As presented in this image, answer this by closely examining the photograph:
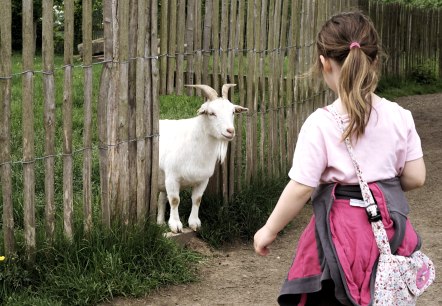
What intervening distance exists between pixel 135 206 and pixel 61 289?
3.38 feet

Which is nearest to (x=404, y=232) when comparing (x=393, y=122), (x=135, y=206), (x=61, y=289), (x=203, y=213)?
(x=393, y=122)

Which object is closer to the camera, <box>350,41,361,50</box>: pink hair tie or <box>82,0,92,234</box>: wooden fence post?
<box>350,41,361,50</box>: pink hair tie

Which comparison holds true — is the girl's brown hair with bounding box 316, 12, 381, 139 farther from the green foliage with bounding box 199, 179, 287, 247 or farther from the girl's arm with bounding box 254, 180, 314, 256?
the green foliage with bounding box 199, 179, 287, 247

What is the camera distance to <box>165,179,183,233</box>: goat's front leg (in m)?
6.09

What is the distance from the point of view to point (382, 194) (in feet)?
9.56

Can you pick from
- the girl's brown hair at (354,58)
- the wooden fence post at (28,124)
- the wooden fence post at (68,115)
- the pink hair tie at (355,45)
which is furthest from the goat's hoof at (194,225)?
the pink hair tie at (355,45)

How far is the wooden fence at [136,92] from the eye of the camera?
15.6 feet

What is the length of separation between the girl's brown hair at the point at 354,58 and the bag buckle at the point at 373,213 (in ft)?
0.88

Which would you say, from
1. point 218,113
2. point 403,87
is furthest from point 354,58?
point 403,87

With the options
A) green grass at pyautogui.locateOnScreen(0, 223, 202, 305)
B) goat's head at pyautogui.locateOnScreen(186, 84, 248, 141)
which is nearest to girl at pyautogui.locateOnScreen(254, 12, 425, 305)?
green grass at pyautogui.locateOnScreen(0, 223, 202, 305)

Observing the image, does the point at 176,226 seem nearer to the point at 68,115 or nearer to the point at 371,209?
the point at 68,115

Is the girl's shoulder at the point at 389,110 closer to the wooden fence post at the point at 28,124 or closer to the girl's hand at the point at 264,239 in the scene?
the girl's hand at the point at 264,239

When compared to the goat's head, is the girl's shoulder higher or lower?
higher

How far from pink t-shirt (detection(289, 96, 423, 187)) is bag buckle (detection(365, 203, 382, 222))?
0.11 metres
